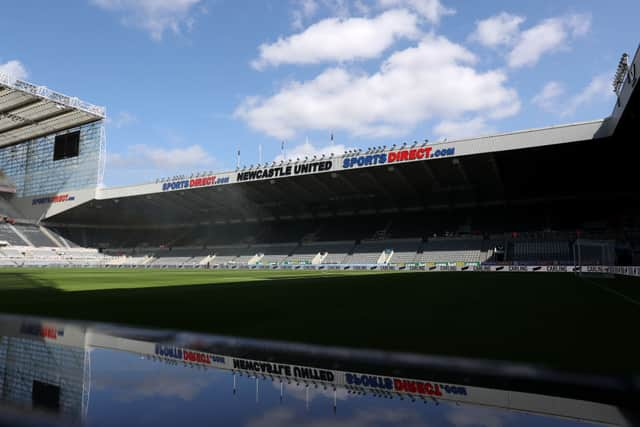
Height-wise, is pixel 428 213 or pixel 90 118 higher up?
pixel 90 118

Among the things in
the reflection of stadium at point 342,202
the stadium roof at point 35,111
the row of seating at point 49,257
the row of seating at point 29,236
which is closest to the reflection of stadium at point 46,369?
the reflection of stadium at point 342,202

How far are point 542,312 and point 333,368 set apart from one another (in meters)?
7.08

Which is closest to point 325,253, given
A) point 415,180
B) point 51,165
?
point 415,180

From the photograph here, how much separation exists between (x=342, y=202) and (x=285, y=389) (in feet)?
183

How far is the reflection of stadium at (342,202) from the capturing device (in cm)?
3938

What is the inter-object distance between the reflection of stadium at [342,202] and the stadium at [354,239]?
250 millimetres

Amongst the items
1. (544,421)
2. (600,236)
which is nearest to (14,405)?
(544,421)

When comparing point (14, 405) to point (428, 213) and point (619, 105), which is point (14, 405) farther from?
point (428, 213)

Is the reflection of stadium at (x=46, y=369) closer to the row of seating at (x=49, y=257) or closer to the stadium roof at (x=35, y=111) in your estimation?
the stadium roof at (x=35, y=111)

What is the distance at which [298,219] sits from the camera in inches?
2574

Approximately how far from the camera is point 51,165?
216 ft

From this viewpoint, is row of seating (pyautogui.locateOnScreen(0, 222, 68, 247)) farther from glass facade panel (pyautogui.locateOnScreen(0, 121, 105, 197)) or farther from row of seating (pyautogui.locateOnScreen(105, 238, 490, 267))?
row of seating (pyautogui.locateOnScreen(105, 238, 490, 267))

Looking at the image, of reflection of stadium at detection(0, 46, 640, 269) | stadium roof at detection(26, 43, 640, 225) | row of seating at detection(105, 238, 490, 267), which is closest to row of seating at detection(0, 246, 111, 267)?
reflection of stadium at detection(0, 46, 640, 269)

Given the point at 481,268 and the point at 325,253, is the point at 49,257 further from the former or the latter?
the point at 481,268
